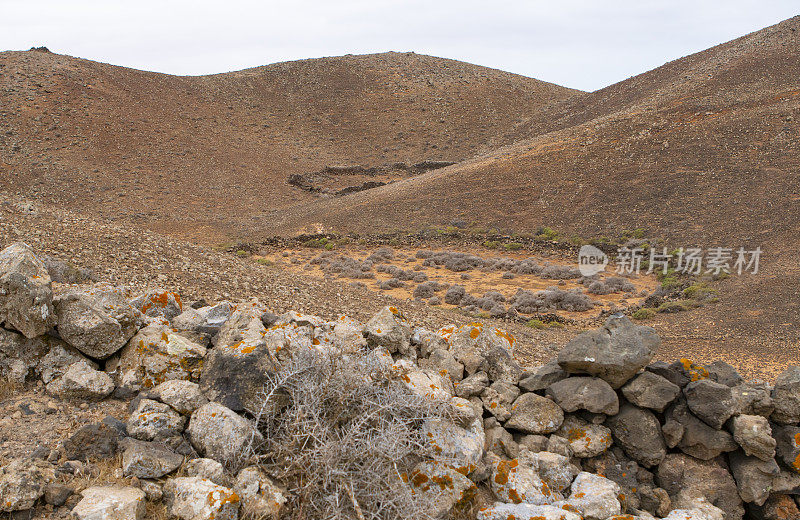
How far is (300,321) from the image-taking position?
5.66m

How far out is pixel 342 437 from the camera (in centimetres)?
406

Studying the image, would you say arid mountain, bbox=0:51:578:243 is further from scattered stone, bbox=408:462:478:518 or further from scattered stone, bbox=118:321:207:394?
scattered stone, bbox=408:462:478:518

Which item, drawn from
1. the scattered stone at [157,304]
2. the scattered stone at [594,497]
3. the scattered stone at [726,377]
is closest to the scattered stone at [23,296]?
the scattered stone at [157,304]

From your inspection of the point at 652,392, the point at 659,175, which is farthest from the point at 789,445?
the point at 659,175

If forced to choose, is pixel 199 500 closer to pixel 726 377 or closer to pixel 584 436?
pixel 584 436

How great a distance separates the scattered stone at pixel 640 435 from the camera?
16.5 ft

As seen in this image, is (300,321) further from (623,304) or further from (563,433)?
(623,304)

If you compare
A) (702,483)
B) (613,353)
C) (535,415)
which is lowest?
(702,483)

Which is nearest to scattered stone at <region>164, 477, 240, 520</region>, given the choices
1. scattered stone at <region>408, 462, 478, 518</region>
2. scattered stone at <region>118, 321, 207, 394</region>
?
scattered stone at <region>118, 321, 207, 394</region>

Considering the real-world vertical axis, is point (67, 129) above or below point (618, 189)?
above

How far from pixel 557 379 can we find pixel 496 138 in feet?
131

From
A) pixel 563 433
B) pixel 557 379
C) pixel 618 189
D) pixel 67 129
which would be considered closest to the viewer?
pixel 563 433

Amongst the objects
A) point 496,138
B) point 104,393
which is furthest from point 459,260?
point 496,138

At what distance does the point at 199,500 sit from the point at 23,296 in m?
2.33
